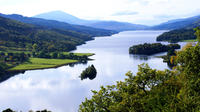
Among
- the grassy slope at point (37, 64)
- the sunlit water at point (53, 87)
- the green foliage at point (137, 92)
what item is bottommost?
the sunlit water at point (53, 87)

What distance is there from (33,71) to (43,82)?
30.4 meters

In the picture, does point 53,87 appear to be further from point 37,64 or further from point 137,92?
point 137,92

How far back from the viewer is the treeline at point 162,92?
102 ft

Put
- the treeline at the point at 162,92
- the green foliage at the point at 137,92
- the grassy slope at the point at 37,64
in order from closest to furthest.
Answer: the treeline at the point at 162,92
the green foliage at the point at 137,92
the grassy slope at the point at 37,64

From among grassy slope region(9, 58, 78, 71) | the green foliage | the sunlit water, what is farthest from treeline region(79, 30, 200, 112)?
grassy slope region(9, 58, 78, 71)

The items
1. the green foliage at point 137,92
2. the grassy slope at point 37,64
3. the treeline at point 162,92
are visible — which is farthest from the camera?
the grassy slope at point 37,64

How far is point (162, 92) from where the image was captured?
37875 mm

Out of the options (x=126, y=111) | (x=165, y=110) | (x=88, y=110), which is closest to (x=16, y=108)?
(x=88, y=110)

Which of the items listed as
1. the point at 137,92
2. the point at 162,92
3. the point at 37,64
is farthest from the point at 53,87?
the point at 162,92

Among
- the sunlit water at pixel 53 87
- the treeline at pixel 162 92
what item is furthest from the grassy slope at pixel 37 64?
the treeline at pixel 162 92

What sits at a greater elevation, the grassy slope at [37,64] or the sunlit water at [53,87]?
the grassy slope at [37,64]

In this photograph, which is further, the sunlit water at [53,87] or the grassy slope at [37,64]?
the grassy slope at [37,64]

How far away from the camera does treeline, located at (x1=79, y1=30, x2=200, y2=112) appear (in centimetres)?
3095

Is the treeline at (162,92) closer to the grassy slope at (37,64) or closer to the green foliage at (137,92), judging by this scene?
the green foliage at (137,92)
